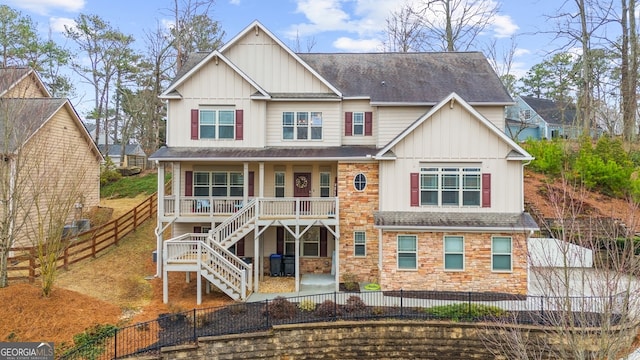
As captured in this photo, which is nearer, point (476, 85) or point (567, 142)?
point (476, 85)

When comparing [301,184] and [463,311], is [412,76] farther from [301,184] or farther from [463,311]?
[463,311]

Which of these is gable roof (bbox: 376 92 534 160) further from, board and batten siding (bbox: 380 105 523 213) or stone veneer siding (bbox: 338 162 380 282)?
stone veneer siding (bbox: 338 162 380 282)

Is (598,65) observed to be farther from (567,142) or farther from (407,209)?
(407,209)

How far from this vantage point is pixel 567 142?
29.5 m

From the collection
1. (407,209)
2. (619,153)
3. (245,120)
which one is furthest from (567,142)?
(245,120)

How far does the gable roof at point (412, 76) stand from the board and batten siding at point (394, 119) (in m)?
0.40

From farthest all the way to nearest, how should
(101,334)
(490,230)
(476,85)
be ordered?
(476,85) < (490,230) < (101,334)

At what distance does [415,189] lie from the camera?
15539 mm

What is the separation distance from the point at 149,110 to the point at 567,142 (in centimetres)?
3899

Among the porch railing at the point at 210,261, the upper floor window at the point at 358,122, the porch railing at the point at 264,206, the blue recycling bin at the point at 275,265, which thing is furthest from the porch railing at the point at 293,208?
the upper floor window at the point at 358,122
